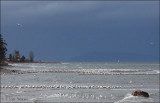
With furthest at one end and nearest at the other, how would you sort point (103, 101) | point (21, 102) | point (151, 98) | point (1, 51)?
1. point (1, 51)
2. point (151, 98)
3. point (103, 101)
4. point (21, 102)

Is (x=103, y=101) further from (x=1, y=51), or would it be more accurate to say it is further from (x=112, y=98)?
(x=1, y=51)

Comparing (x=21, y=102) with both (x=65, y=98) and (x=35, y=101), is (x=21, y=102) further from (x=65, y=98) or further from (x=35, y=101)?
(x=65, y=98)

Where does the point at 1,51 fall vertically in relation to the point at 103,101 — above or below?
above

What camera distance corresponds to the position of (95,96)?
114 feet

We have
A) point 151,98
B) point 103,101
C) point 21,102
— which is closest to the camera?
point 21,102

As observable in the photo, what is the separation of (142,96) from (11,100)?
1238cm

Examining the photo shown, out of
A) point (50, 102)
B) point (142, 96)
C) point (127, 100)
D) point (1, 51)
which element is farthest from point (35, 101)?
point (1, 51)

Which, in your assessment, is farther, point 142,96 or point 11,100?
point 142,96

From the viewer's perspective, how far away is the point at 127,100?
104ft

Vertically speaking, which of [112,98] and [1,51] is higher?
[1,51]

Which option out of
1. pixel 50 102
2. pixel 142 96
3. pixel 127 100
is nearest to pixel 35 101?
pixel 50 102

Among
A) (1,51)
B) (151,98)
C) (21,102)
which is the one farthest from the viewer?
(1,51)

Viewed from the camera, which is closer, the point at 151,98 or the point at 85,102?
the point at 85,102

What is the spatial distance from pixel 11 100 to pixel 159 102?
42.2 ft
